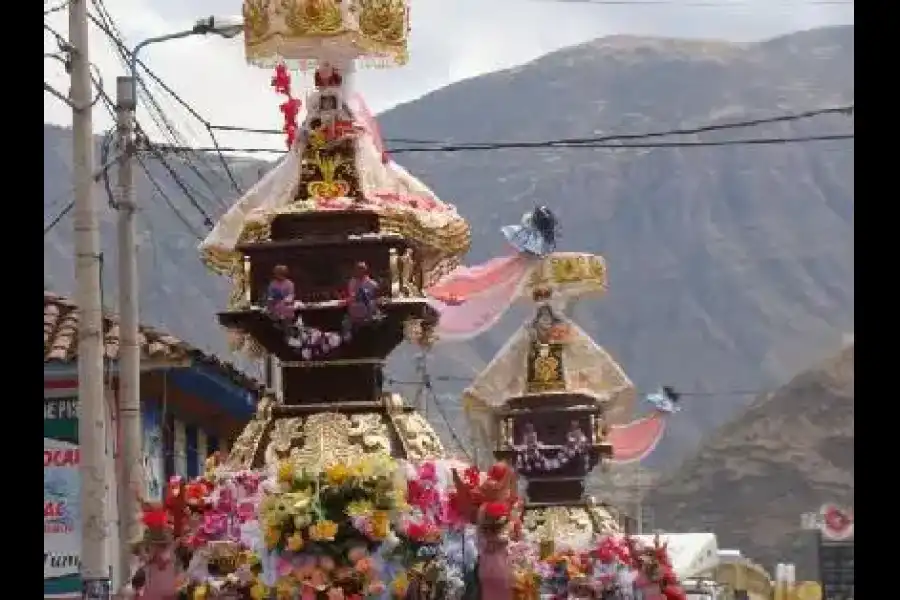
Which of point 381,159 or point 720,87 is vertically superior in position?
point 720,87

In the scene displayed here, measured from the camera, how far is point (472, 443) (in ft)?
87.7

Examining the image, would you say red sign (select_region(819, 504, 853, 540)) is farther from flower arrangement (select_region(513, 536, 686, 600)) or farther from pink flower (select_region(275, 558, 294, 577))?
pink flower (select_region(275, 558, 294, 577))

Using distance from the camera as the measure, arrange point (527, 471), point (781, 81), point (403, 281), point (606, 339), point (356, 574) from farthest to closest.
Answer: point (781, 81)
point (606, 339)
point (527, 471)
point (403, 281)
point (356, 574)

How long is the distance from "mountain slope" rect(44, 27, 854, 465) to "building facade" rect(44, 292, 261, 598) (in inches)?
2390

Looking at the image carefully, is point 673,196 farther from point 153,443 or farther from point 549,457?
point 549,457

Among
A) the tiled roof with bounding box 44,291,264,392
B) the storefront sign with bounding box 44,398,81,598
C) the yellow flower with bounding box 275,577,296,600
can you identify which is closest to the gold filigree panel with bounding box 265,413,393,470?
the yellow flower with bounding box 275,577,296,600

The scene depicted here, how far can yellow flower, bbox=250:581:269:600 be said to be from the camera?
38.2 feet

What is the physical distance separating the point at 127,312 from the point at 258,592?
10.3 meters

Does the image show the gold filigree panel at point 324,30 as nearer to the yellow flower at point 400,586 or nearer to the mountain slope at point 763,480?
the yellow flower at point 400,586

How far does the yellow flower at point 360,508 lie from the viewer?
11.6m

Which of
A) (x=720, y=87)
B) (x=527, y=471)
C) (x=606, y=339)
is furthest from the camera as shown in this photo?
(x=720, y=87)
